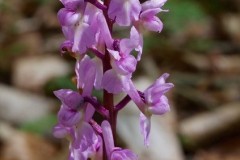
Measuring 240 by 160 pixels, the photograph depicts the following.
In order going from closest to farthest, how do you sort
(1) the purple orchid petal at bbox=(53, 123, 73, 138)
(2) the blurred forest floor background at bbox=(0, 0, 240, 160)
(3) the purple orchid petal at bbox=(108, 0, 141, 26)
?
(3) the purple orchid petal at bbox=(108, 0, 141, 26) < (1) the purple orchid petal at bbox=(53, 123, 73, 138) < (2) the blurred forest floor background at bbox=(0, 0, 240, 160)

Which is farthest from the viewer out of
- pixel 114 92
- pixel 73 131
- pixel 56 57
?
pixel 56 57

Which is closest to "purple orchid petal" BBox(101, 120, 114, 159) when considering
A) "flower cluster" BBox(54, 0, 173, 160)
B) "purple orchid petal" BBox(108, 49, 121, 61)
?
"flower cluster" BBox(54, 0, 173, 160)

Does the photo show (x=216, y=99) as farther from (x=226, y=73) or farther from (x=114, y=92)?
(x=114, y=92)

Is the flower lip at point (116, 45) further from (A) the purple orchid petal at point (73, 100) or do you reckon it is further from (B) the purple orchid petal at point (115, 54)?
(A) the purple orchid petal at point (73, 100)

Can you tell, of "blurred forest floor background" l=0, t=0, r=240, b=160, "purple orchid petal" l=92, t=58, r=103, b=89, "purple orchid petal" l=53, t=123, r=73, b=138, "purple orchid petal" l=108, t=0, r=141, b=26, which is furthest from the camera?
"blurred forest floor background" l=0, t=0, r=240, b=160

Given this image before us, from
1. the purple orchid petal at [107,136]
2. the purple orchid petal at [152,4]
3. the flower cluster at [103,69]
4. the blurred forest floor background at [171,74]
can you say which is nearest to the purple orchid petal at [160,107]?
the flower cluster at [103,69]

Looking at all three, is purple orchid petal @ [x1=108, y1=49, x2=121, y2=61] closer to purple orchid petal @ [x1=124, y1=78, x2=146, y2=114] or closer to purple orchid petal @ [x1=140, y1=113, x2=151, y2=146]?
purple orchid petal @ [x1=124, y1=78, x2=146, y2=114]

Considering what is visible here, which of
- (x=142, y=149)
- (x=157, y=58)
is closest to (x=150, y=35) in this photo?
(x=157, y=58)
